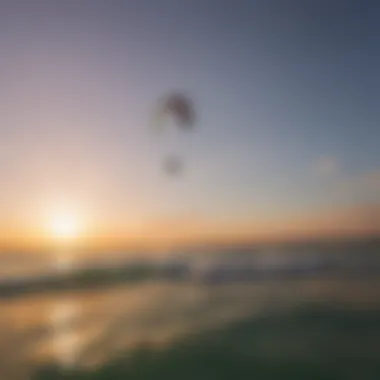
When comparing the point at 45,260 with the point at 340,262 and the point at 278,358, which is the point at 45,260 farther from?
the point at 340,262

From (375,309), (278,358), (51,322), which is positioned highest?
(51,322)

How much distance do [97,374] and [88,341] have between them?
132mm

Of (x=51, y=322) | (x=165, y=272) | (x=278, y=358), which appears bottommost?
(x=278, y=358)

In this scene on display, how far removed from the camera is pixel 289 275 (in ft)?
6.32

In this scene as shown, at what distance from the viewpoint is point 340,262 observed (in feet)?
6.30

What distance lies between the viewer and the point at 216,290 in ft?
6.20

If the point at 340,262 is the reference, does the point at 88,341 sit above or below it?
below

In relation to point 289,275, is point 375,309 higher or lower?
lower

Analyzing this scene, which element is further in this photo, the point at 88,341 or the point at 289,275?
the point at 289,275

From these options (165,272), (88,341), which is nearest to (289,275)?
(165,272)

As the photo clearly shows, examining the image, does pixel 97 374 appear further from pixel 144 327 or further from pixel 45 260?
pixel 45 260

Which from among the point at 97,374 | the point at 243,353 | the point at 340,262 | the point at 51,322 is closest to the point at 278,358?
the point at 243,353

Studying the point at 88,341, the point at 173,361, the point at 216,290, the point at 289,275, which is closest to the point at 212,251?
the point at 216,290

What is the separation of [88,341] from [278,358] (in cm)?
76
